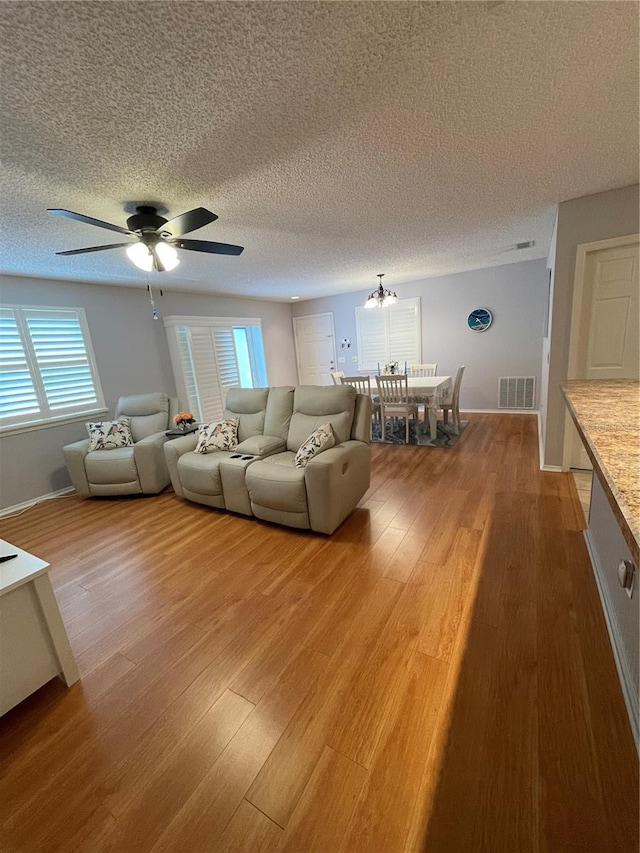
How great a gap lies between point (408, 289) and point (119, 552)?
19.3ft

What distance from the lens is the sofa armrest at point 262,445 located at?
301cm

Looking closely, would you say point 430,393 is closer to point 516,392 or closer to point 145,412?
point 516,392

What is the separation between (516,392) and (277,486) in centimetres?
477

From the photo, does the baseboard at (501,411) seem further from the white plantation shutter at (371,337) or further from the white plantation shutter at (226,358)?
the white plantation shutter at (226,358)

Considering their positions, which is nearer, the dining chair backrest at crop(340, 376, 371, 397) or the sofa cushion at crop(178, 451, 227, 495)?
the sofa cushion at crop(178, 451, 227, 495)

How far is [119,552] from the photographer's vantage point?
254cm

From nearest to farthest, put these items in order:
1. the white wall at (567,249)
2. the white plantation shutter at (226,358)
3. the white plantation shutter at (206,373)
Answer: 1. the white wall at (567,249)
2. the white plantation shutter at (206,373)
3. the white plantation shutter at (226,358)

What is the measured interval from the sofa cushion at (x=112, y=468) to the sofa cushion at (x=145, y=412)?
0.49 meters

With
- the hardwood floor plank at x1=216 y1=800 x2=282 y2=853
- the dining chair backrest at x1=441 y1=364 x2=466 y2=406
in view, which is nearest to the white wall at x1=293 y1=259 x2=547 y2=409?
the dining chair backrest at x1=441 y1=364 x2=466 y2=406

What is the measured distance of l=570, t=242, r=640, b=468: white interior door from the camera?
2725 millimetres

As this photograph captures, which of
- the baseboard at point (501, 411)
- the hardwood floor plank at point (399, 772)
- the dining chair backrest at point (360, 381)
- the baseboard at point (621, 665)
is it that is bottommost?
the hardwood floor plank at point (399, 772)

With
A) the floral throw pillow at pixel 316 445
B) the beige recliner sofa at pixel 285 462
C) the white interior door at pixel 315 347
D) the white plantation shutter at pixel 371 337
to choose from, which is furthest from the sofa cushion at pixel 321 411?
the white interior door at pixel 315 347

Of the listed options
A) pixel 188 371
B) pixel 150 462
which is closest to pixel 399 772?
pixel 150 462

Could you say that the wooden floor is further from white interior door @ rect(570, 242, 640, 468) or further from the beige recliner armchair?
white interior door @ rect(570, 242, 640, 468)
